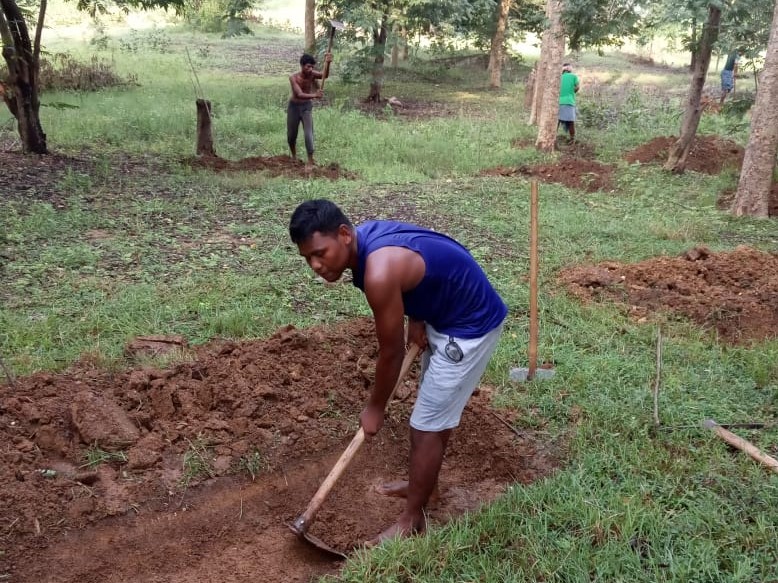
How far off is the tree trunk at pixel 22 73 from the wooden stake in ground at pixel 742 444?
8.26 metres

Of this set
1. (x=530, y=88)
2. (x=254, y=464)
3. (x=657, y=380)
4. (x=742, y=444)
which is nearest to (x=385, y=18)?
(x=530, y=88)

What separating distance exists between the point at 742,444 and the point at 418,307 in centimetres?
186

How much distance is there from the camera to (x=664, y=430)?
10.9 feet

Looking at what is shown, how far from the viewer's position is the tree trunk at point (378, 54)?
1388 centimetres

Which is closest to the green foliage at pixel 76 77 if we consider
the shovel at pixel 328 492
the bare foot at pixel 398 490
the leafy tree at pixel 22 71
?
the leafy tree at pixel 22 71

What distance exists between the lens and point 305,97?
878 cm

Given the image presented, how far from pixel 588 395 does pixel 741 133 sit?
11.6 m

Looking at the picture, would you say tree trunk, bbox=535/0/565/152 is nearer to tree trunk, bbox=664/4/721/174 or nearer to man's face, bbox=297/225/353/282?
tree trunk, bbox=664/4/721/174

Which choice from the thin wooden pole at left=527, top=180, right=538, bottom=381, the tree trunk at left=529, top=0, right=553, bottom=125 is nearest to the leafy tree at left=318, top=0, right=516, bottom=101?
the tree trunk at left=529, top=0, right=553, bottom=125

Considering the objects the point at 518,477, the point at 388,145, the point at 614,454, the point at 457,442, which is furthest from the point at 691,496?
the point at 388,145

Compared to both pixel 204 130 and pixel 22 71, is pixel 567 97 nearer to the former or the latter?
pixel 204 130

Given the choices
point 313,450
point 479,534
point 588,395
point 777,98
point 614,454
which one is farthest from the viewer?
point 777,98

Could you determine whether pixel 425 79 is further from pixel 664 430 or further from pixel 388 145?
pixel 664 430

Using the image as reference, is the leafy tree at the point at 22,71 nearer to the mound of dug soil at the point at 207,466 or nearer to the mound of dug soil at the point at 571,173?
the mound of dug soil at the point at 571,173
